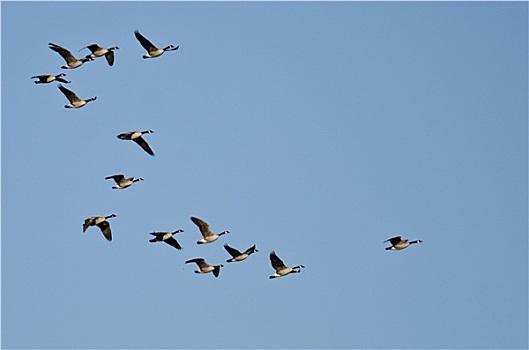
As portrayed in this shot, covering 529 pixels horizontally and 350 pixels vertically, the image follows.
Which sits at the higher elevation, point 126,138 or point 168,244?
point 126,138

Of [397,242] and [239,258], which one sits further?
[397,242]

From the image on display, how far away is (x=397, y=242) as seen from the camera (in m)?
34.6

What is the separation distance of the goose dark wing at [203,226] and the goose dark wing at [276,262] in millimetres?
2136

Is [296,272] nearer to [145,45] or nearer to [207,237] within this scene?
[207,237]

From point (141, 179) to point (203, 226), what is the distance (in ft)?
8.19

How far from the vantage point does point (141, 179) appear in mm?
34188

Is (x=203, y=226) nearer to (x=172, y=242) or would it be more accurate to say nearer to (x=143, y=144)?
(x=172, y=242)

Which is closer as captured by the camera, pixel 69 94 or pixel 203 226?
pixel 203 226

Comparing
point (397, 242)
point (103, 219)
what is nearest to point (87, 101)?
point (103, 219)

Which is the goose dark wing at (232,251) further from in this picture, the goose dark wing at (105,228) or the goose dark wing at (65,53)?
the goose dark wing at (65,53)

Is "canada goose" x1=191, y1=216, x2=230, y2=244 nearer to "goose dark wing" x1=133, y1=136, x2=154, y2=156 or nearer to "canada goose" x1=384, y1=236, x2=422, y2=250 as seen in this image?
"goose dark wing" x1=133, y1=136, x2=154, y2=156

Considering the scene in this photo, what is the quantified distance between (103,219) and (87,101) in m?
3.93

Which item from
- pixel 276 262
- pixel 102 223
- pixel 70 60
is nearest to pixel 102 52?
pixel 70 60

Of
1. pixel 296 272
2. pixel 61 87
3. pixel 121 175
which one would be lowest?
pixel 296 272
